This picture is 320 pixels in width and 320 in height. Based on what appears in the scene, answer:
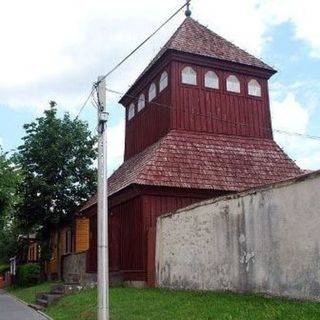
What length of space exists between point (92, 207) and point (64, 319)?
36.1ft

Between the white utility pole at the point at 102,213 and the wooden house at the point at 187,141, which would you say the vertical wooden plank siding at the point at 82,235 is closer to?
the wooden house at the point at 187,141

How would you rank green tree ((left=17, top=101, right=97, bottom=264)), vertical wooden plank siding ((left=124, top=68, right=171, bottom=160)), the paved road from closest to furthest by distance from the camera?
the paved road → vertical wooden plank siding ((left=124, top=68, right=171, bottom=160)) → green tree ((left=17, top=101, right=97, bottom=264))

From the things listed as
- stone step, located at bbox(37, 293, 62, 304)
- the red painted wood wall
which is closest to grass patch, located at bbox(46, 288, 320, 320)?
stone step, located at bbox(37, 293, 62, 304)

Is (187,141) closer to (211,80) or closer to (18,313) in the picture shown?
(211,80)

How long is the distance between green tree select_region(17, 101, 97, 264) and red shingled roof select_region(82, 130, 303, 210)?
7549 millimetres

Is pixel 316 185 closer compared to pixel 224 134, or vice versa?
pixel 316 185

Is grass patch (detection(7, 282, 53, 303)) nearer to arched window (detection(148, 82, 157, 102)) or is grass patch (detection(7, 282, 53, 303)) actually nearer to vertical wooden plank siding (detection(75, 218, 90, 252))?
vertical wooden plank siding (detection(75, 218, 90, 252))

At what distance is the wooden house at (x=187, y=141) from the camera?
63.2 ft

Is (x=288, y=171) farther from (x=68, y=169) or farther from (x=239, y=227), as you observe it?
(x=68, y=169)

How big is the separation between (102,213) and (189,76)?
538 inches

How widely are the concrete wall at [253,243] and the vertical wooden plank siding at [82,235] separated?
16483 mm

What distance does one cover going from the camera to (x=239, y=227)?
12.8 m

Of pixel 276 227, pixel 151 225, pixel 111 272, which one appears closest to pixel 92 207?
pixel 111 272

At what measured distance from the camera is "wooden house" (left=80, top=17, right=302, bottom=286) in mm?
19266
